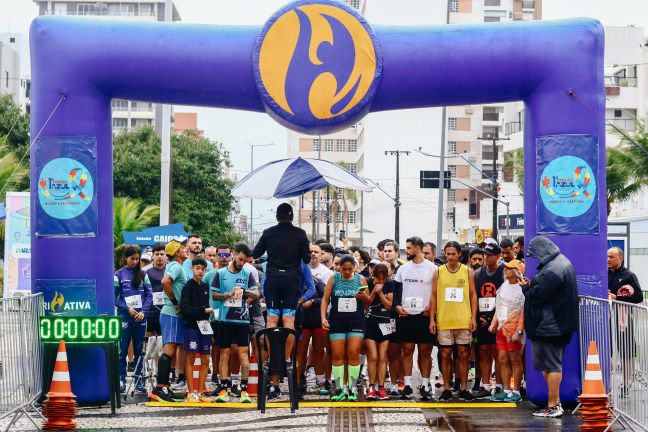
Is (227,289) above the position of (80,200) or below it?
below

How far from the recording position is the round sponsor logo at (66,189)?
40.6 ft

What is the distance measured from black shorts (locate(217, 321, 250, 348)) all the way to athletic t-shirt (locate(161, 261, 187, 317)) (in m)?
0.61

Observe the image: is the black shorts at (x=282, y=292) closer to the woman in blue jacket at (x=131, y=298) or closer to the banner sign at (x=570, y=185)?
the woman in blue jacket at (x=131, y=298)

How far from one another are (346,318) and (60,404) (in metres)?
3.79

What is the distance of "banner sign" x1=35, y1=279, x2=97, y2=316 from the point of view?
484 inches

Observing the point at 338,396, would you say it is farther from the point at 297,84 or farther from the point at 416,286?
the point at 297,84

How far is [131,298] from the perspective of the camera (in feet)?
45.5

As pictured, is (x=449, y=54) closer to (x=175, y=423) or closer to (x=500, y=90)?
(x=500, y=90)

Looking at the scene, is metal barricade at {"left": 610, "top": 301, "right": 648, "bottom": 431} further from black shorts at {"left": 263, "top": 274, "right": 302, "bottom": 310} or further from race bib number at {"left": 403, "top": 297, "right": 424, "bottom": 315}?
black shorts at {"left": 263, "top": 274, "right": 302, "bottom": 310}

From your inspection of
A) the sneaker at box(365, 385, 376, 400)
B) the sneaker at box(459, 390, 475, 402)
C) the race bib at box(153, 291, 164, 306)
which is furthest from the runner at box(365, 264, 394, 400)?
the race bib at box(153, 291, 164, 306)

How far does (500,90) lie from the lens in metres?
12.5

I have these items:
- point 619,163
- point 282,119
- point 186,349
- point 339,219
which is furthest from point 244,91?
point 339,219

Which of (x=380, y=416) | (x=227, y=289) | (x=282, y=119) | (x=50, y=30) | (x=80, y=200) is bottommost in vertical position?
(x=380, y=416)

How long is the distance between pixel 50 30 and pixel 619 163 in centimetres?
3527
